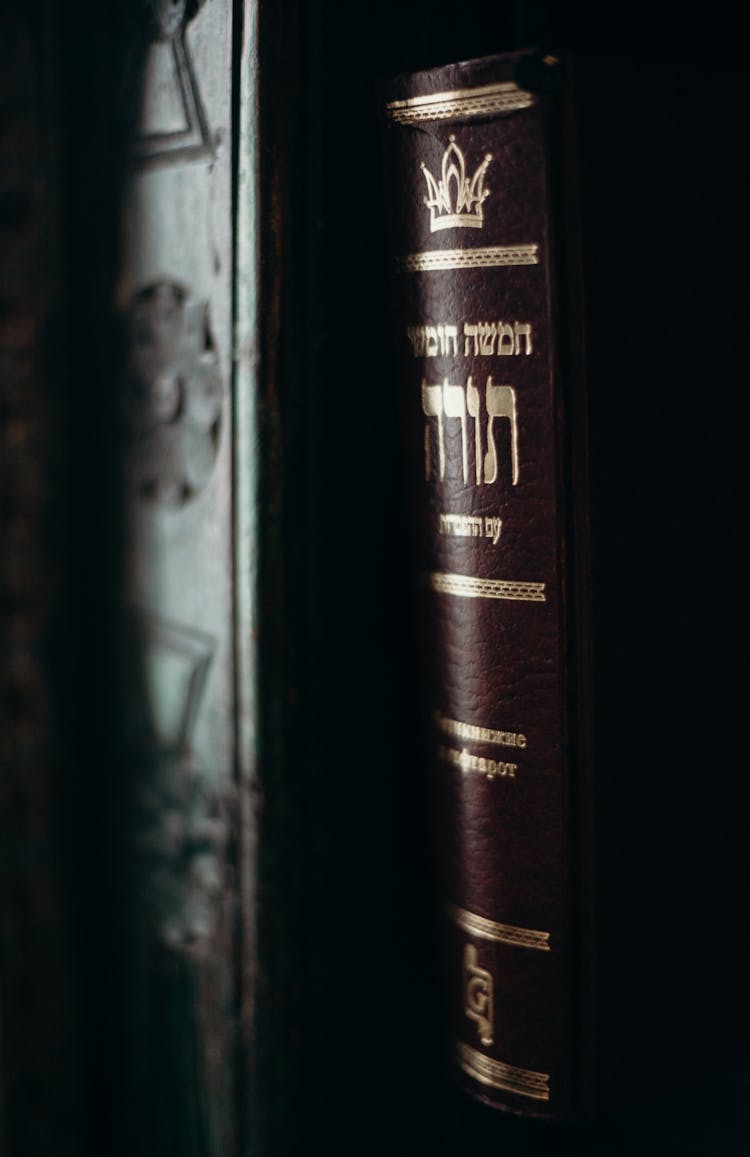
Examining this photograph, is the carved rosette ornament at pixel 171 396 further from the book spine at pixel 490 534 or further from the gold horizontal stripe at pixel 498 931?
the gold horizontal stripe at pixel 498 931

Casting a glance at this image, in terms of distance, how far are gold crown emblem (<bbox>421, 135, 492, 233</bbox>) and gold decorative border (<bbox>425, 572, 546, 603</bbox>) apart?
0.16 m

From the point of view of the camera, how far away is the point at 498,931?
0.57 meters

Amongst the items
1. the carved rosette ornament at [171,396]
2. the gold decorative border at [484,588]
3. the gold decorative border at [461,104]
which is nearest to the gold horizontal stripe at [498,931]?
the gold decorative border at [484,588]

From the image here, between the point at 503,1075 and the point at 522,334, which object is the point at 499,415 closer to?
the point at 522,334

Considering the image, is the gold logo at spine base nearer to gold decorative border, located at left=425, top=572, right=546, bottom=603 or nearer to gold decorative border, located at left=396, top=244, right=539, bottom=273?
gold decorative border, located at left=425, top=572, right=546, bottom=603

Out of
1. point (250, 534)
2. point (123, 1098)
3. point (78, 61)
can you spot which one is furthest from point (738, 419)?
point (123, 1098)

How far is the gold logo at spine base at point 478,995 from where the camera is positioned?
583 millimetres

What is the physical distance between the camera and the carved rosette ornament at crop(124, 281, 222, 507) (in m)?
0.63

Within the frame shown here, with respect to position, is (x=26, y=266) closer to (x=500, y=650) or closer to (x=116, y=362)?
(x=116, y=362)

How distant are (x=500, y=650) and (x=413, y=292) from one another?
0.18m

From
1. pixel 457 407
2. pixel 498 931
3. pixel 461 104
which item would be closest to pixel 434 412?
pixel 457 407

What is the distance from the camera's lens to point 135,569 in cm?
72

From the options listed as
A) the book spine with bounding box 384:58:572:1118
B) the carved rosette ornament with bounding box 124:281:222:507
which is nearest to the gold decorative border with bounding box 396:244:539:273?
the book spine with bounding box 384:58:572:1118

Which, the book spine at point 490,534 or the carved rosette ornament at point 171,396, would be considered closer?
the book spine at point 490,534
